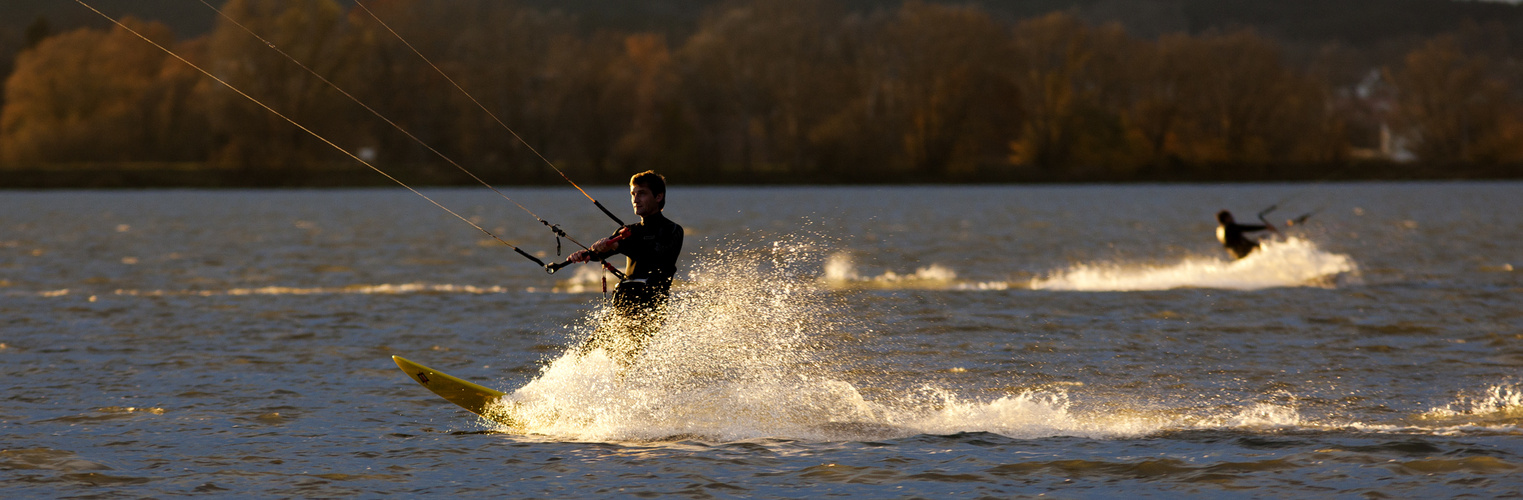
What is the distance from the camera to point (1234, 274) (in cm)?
2742

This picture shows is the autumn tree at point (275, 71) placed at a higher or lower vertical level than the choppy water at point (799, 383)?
higher

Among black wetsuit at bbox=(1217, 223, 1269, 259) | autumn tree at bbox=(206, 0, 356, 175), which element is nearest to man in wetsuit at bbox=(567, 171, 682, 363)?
black wetsuit at bbox=(1217, 223, 1269, 259)

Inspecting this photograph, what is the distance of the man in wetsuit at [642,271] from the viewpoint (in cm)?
1081

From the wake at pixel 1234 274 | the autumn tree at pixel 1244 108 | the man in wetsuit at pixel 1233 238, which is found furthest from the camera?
the autumn tree at pixel 1244 108

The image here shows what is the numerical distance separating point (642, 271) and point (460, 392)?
2212mm

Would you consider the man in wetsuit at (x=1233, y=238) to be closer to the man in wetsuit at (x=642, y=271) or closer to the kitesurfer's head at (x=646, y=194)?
the man in wetsuit at (x=642, y=271)

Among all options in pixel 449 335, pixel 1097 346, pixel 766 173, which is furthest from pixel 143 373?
pixel 766 173

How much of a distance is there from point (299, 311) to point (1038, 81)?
A: 321ft

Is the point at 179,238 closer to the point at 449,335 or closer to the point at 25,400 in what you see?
the point at 449,335

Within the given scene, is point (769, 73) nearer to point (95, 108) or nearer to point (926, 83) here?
point (926, 83)

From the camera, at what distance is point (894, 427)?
11.6 metres

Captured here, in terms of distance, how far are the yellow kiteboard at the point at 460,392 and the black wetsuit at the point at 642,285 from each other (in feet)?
4.42

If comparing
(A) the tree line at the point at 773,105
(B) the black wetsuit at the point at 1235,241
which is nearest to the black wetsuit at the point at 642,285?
(B) the black wetsuit at the point at 1235,241

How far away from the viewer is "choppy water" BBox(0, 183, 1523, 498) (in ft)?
32.9
